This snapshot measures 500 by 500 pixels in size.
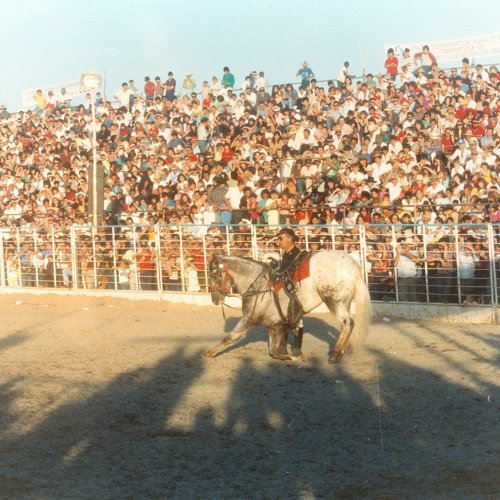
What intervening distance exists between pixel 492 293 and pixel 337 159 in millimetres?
6141

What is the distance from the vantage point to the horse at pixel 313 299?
36.1ft

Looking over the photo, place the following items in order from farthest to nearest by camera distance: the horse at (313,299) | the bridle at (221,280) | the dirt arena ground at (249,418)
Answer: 1. the bridle at (221,280)
2. the horse at (313,299)
3. the dirt arena ground at (249,418)

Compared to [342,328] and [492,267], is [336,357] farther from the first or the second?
[492,267]

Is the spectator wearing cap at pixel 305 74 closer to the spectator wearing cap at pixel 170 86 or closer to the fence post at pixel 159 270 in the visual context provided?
the spectator wearing cap at pixel 170 86

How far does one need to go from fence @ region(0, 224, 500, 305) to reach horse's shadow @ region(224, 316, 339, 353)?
1346 millimetres

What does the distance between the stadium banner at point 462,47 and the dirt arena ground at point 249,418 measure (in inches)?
653

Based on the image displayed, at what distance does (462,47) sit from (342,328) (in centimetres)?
1970

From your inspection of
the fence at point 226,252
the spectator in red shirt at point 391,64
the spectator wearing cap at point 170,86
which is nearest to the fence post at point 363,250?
the fence at point 226,252

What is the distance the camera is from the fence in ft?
47.7

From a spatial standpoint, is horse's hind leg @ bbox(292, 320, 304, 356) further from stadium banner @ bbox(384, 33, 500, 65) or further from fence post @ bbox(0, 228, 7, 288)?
stadium banner @ bbox(384, 33, 500, 65)

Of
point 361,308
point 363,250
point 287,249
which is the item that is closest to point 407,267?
point 363,250

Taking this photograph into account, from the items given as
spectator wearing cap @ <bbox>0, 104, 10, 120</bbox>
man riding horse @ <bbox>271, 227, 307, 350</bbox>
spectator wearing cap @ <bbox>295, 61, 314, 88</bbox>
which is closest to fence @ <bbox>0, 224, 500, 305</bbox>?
man riding horse @ <bbox>271, 227, 307, 350</bbox>

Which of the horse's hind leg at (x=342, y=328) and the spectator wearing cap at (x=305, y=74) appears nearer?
the horse's hind leg at (x=342, y=328)

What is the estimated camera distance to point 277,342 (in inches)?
436
